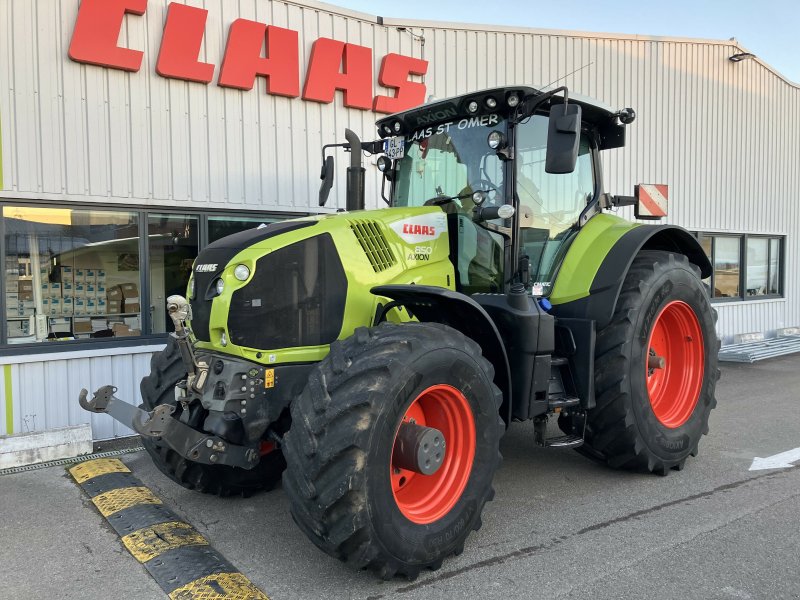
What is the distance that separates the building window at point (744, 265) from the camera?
12.4 m

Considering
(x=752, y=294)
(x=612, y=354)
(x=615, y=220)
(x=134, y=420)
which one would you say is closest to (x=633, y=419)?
(x=612, y=354)

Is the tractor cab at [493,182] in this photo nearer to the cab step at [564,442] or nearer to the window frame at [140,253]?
the cab step at [564,442]

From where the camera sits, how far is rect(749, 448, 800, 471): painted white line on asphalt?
5.18 m

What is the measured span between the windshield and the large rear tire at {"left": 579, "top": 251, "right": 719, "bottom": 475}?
53.5 inches

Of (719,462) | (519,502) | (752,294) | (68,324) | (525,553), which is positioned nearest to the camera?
(525,553)

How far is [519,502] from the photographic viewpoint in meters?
4.49

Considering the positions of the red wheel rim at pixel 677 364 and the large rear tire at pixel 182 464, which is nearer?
the large rear tire at pixel 182 464

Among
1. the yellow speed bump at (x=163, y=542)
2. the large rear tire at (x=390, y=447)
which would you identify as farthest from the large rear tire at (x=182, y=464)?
the large rear tire at (x=390, y=447)

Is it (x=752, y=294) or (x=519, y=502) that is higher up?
(x=752, y=294)

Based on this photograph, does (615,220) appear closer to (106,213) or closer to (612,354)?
(612,354)

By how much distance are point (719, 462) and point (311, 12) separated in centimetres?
636

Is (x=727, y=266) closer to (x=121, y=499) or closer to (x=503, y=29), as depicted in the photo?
(x=503, y=29)

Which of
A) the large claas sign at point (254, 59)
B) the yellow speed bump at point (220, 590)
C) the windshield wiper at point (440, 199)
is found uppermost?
the large claas sign at point (254, 59)

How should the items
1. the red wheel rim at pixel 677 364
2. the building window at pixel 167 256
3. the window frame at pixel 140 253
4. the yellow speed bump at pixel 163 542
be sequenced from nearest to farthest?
the yellow speed bump at pixel 163 542
the red wheel rim at pixel 677 364
the window frame at pixel 140 253
the building window at pixel 167 256
